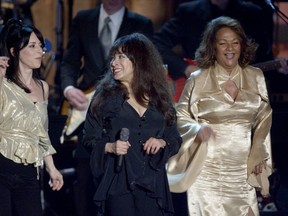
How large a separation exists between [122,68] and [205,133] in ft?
2.96

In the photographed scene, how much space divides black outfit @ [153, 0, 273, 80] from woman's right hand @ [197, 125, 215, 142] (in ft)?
5.94

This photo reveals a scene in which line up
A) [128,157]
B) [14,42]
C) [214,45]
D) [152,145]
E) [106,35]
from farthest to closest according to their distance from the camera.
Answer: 1. [106,35]
2. [214,45]
3. [14,42]
4. [128,157]
5. [152,145]

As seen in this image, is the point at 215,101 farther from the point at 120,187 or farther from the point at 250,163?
the point at 120,187

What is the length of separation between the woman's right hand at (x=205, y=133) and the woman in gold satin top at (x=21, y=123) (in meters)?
1.10

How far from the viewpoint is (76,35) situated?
283 inches

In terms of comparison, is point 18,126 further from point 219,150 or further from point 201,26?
point 201,26

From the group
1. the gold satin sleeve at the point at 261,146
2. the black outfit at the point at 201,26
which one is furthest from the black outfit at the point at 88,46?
the gold satin sleeve at the point at 261,146

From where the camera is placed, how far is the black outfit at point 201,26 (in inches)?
291

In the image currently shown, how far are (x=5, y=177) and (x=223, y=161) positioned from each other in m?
1.69

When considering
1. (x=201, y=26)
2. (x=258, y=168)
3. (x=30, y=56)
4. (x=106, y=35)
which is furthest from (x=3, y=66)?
(x=201, y=26)

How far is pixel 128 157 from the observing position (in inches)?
190

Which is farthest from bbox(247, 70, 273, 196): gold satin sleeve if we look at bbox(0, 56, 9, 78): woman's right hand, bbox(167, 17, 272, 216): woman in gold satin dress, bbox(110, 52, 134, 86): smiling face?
bbox(0, 56, 9, 78): woman's right hand

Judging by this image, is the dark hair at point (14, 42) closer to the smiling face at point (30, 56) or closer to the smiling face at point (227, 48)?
the smiling face at point (30, 56)

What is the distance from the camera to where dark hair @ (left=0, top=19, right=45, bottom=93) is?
503 cm
